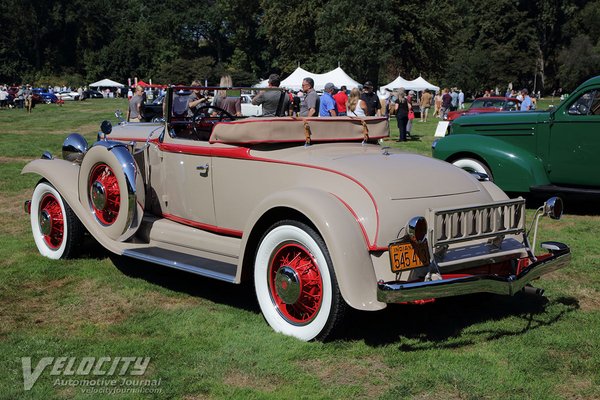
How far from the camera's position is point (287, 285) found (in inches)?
170

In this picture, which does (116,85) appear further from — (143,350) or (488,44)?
(143,350)

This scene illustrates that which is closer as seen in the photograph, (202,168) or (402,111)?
(202,168)

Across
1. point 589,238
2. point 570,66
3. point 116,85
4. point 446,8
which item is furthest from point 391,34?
point 589,238

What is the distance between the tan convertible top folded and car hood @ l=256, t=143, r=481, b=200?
107 mm

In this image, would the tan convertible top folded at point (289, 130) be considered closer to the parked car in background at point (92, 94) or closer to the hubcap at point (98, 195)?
the hubcap at point (98, 195)

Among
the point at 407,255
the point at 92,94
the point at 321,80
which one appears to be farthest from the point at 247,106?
the point at 92,94

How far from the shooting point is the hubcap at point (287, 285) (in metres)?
4.29

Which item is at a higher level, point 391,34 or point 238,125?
point 391,34

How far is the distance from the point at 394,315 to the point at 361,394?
1.40 m

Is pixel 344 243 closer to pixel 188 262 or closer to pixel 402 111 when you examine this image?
pixel 188 262

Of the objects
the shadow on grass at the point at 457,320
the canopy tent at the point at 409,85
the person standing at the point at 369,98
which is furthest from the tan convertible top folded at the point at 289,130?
the canopy tent at the point at 409,85

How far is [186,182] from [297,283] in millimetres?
1639

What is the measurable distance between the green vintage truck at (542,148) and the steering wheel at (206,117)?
4.44m

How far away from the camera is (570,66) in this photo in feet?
211
